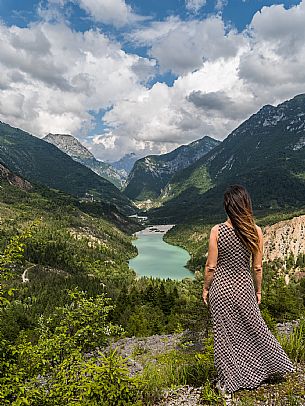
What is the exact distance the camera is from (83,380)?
5809 mm

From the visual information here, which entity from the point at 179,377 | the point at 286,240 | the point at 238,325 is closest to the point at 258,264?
the point at 238,325

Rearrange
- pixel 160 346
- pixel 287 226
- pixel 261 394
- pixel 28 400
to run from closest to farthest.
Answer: pixel 28 400, pixel 261 394, pixel 160 346, pixel 287 226

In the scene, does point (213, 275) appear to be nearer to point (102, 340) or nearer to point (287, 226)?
point (102, 340)

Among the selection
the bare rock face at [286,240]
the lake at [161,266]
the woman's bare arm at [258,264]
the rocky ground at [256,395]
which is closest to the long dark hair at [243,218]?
the woman's bare arm at [258,264]

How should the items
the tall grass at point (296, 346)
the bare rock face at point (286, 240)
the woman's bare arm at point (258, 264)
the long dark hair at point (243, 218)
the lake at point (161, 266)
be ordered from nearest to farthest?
the long dark hair at point (243, 218) → the woman's bare arm at point (258, 264) → the tall grass at point (296, 346) → the bare rock face at point (286, 240) → the lake at point (161, 266)

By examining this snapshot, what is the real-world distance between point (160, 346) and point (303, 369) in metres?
17.5

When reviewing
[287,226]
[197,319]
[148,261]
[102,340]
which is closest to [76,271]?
[148,261]

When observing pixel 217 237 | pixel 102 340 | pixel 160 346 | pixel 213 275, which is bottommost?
pixel 160 346

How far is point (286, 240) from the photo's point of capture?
132 m

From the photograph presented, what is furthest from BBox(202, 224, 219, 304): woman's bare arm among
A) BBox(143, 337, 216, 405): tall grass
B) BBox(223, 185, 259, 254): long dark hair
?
BBox(143, 337, 216, 405): tall grass

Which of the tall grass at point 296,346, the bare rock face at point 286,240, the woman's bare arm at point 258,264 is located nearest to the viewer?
the woman's bare arm at point 258,264

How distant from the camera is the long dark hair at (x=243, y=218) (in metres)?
6.48

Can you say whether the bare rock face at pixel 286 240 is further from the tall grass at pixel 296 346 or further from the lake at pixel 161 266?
the tall grass at pixel 296 346

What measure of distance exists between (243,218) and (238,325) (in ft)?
7.13
